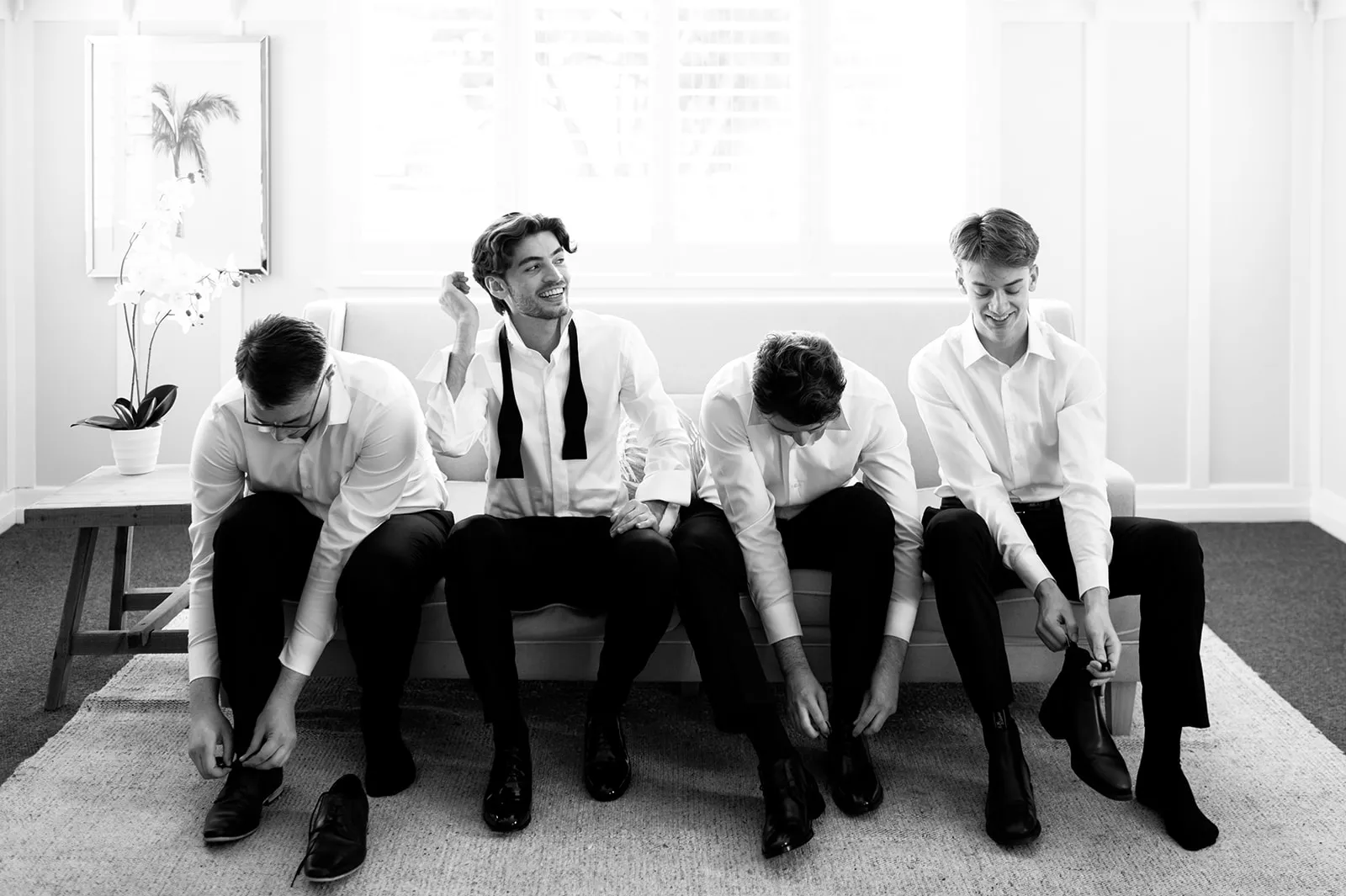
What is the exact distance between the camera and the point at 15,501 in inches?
175

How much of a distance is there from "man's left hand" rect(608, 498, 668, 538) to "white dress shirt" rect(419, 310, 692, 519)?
0.09ft

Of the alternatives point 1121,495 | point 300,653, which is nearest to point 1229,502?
point 1121,495

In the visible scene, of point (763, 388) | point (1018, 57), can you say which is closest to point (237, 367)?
point (763, 388)

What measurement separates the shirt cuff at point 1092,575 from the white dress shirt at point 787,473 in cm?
29

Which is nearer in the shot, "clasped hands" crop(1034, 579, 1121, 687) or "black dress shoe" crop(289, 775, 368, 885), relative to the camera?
"black dress shoe" crop(289, 775, 368, 885)

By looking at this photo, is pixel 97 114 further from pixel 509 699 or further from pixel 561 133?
pixel 509 699

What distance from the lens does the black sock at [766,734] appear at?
2.15m

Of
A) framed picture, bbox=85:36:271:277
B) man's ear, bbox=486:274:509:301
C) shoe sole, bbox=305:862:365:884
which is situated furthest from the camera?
framed picture, bbox=85:36:271:277

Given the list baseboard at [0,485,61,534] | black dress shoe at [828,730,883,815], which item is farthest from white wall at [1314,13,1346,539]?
baseboard at [0,485,61,534]

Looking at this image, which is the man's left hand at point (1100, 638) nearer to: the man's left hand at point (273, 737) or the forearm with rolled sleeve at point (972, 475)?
the forearm with rolled sleeve at point (972, 475)

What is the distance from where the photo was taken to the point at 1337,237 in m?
4.33

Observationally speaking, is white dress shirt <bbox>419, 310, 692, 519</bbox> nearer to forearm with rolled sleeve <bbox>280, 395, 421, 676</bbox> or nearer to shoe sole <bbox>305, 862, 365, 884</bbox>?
forearm with rolled sleeve <bbox>280, 395, 421, 676</bbox>

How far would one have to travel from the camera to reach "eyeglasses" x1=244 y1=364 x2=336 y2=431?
7.01 feet

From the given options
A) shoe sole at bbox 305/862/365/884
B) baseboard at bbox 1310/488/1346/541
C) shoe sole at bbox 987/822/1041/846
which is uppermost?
baseboard at bbox 1310/488/1346/541
